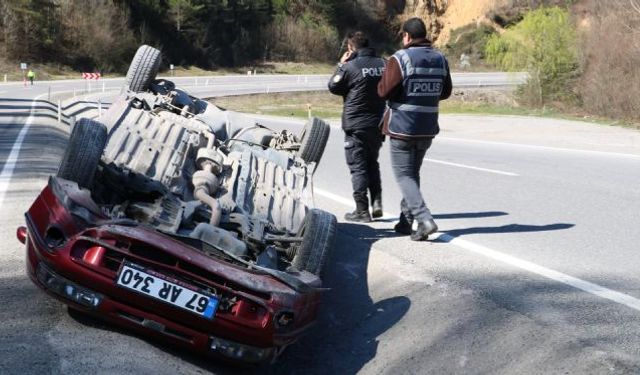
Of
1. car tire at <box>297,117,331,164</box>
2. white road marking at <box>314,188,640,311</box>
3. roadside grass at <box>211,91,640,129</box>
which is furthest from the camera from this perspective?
roadside grass at <box>211,91,640,129</box>

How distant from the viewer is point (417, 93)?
661cm

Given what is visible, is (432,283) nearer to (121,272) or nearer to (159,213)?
(159,213)

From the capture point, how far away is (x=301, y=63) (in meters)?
65.6

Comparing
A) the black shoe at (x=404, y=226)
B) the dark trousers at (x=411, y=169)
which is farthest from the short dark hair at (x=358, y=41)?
the black shoe at (x=404, y=226)

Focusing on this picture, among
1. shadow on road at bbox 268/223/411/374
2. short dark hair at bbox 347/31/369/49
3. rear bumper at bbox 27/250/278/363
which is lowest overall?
shadow on road at bbox 268/223/411/374

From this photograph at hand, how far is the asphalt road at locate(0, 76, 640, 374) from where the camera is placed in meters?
4.38

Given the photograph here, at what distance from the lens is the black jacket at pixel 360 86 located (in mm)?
7688

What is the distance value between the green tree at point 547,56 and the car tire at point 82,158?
1096 inches

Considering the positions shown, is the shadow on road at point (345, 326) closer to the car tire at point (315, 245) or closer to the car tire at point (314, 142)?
the car tire at point (315, 245)

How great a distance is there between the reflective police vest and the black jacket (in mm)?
986

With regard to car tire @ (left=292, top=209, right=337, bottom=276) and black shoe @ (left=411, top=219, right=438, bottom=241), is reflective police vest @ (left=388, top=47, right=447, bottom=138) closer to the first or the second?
black shoe @ (left=411, top=219, right=438, bottom=241)

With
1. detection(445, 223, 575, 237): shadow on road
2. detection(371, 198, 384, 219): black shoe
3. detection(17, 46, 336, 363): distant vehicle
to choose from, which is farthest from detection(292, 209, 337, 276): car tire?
detection(371, 198, 384, 219): black shoe

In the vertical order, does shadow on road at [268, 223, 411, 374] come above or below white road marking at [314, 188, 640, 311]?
below

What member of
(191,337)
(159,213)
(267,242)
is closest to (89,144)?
(159,213)
